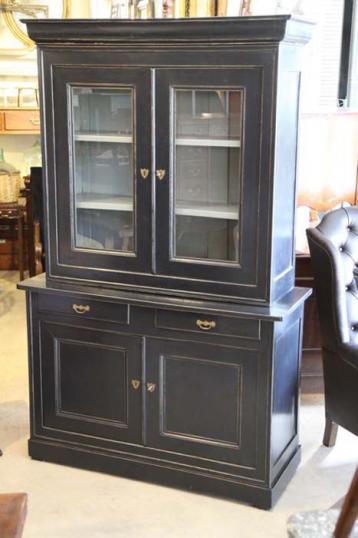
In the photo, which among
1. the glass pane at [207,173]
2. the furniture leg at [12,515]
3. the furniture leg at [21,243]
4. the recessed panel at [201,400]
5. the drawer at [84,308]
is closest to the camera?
the furniture leg at [12,515]

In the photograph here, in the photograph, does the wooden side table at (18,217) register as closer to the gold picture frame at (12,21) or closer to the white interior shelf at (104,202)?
the gold picture frame at (12,21)

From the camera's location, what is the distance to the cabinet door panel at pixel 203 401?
268 cm

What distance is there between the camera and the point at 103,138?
2787mm

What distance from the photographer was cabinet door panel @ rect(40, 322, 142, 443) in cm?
→ 285

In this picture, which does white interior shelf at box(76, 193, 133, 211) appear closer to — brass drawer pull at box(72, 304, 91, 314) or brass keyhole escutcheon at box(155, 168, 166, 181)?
brass keyhole escutcheon at box(155, 168, 166, 181)

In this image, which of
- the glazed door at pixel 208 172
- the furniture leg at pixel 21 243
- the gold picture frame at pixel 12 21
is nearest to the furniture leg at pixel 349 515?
the glazed door at pixel 208 172

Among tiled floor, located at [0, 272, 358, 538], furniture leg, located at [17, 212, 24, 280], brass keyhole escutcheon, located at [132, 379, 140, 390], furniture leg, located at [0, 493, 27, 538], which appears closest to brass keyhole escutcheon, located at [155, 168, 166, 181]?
brass keyhole escutcheon, located at [132, 379, 140, 390]

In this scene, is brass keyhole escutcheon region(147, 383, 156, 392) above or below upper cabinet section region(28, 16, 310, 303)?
below

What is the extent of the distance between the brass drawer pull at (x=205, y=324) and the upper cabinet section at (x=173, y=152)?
99mm

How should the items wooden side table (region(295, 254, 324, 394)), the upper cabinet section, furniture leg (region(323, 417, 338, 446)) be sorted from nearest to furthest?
1. the upper cabinet section
2. furniture leg (region(323, 417, 338, 446))
3. wooden side table (region(295, 254, 324, 394))

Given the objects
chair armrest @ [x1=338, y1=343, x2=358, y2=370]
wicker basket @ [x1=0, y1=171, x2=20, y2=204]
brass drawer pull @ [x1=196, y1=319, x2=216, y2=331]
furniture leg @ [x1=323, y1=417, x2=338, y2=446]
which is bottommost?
furniture leg @ [x1=323, y1=417, x2=338, y2=446]

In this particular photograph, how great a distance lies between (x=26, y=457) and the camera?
307cm

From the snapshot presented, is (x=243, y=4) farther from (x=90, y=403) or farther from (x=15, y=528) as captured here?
(x=15, y=528)

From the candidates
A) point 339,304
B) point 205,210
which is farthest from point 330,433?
point 205,210
